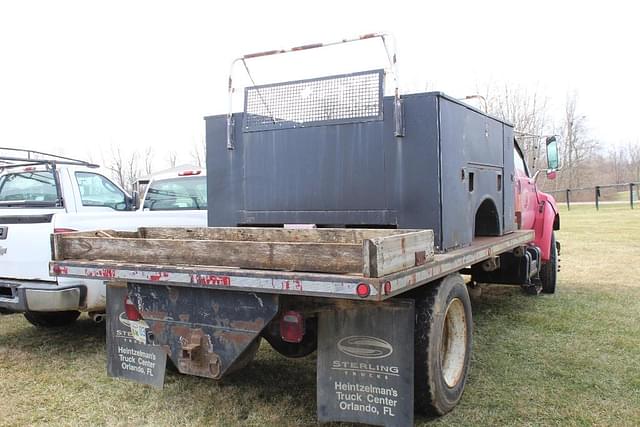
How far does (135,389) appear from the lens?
14.2ft

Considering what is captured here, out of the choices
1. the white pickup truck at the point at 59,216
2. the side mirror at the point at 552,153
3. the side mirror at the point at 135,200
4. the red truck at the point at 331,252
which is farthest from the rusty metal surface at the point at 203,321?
the side mirror at the point at 552,153

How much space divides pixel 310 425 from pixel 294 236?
1.38 metres

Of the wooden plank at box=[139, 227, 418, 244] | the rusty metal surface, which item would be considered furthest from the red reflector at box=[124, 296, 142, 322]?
the wooden plank at box=[139, 227, 418, 244]

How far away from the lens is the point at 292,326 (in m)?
3.37

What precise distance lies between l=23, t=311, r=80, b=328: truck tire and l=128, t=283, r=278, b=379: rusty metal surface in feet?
9.79

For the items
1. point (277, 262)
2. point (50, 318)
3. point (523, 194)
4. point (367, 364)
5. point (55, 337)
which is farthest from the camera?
point (523, 194)

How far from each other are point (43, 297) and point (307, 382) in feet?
7.62

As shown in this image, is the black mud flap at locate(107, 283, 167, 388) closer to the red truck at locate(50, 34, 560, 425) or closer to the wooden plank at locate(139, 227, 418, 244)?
the red truck at locate(50, 34, 560, 425)

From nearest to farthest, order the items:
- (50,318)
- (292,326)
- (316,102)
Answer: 1. (292,326)
2. (316,102)
3. (50,318)

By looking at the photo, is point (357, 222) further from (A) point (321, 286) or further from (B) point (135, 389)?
(B) point (135, 389)

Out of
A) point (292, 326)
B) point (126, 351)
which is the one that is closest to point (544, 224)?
point (292, 326)

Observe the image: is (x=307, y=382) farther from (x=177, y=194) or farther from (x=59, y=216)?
(x=177, y=194)

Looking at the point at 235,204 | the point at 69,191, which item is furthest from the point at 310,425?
the point at 69,191

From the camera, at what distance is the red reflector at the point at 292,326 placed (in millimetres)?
3326
